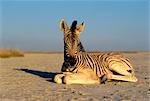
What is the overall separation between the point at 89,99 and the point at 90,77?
2854 mm

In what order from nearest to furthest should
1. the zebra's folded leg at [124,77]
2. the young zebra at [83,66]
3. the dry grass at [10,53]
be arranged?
the young zebra at [83,66]
the zebra's folded leg at [124,77]
the dry grass at [10,53]

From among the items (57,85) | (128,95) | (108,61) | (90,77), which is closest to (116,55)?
(108,61)

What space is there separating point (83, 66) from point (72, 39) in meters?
0.87

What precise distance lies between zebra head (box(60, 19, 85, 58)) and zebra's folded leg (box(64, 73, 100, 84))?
600mm

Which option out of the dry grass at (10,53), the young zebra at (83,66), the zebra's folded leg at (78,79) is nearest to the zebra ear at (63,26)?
the young zebra at (83,66)

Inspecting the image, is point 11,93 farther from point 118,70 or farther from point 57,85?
point 118,70

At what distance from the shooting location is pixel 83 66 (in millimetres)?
11750

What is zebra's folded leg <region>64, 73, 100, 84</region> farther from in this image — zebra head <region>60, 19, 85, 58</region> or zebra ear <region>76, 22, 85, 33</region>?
zebra ear <region>76, 22, 85, 33</region>

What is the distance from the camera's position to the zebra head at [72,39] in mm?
11491

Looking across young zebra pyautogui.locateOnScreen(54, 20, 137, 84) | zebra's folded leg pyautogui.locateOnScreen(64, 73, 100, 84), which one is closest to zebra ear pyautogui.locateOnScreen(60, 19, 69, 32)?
young zebra pyautogui.locateOnScreen(54, 20, 137, 84)

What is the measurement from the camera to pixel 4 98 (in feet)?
30.1

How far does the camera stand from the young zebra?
37.6ft

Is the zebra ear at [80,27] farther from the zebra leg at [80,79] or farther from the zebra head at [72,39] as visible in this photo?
the zebra leg at [80,79]

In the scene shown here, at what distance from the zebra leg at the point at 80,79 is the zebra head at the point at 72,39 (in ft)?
1.95
